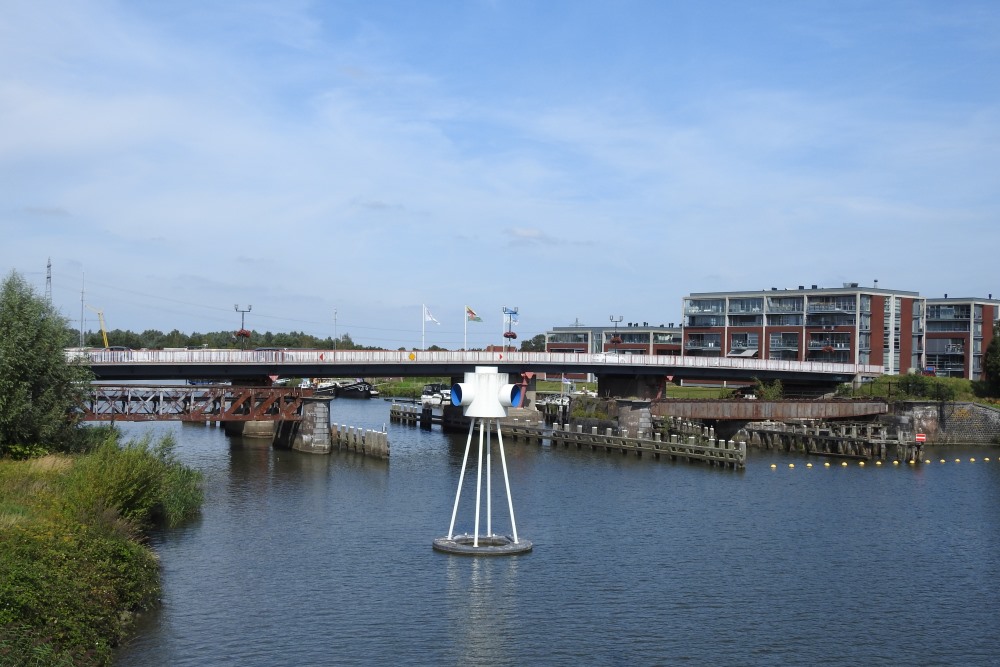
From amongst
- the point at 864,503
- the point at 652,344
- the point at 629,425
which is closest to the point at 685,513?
the point at 864,503

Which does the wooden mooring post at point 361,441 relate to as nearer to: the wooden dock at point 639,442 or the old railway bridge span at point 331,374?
the old railway bridge span at point 331,374

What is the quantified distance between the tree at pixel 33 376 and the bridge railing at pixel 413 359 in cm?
617


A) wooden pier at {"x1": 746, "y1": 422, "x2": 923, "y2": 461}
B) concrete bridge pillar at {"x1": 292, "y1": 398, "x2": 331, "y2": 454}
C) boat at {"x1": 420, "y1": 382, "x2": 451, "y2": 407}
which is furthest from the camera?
boat at {"x1": 420, "y1": 382, "x2": 451, "y2": 407}

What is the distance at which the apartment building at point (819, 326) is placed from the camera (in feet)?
488

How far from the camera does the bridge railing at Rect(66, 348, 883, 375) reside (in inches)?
3012

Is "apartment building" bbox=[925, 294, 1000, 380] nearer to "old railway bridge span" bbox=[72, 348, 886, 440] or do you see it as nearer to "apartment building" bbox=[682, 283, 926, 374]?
"apartment building" bbox=[682, 283, 926, 374]

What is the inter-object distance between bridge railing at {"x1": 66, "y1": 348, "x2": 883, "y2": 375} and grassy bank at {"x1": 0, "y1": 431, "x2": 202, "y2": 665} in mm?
19493

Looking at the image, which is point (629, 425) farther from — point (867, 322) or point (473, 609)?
point (867, 322)

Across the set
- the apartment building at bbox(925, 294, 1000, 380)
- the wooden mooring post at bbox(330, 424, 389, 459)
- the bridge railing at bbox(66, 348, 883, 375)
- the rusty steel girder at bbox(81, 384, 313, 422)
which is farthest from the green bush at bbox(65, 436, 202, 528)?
the apartment building at bbox(925, 294, 1000, 380)

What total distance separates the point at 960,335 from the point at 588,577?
5277 inches

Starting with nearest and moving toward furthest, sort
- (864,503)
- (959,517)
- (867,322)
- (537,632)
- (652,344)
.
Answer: (537,632)
(959,517)
(864,503)
(867,322)
(652,344)

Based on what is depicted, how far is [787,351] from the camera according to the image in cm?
15625

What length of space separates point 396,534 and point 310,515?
720cm

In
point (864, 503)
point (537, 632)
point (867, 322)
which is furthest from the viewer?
point (867, 322)
